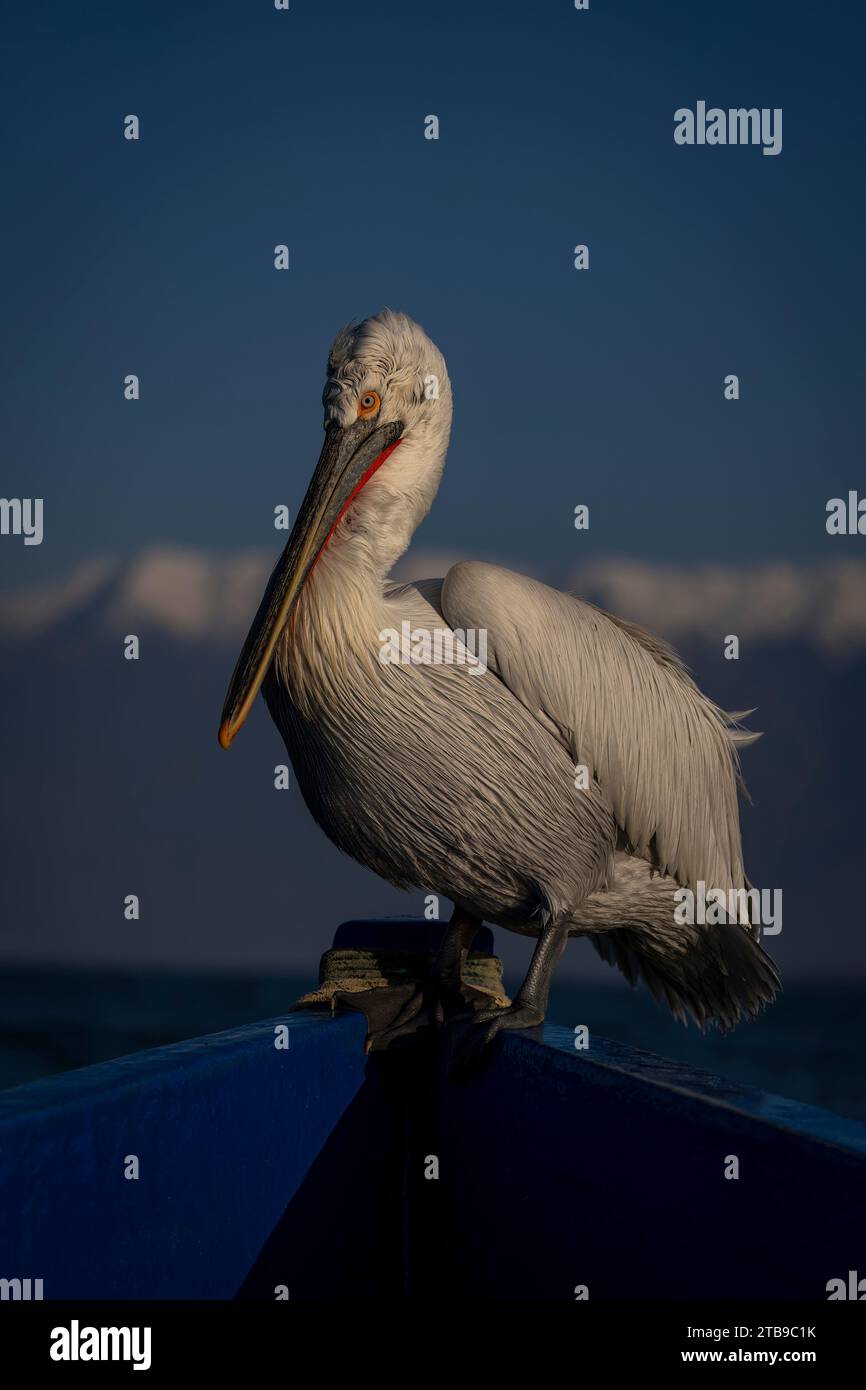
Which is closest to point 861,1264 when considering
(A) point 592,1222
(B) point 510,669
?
(A) point 592,1222

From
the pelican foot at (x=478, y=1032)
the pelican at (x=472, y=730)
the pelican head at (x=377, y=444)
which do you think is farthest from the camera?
the pelican head at (x=377, y=444)

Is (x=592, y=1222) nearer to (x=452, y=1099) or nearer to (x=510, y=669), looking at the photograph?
(x=452, y=1099)

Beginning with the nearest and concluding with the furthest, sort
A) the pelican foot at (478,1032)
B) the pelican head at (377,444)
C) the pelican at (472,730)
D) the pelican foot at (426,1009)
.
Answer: the pelican foot at (478,1032) → the pelican foot at (426,1009) → the pelican at (472,730) → the pelican head at (377,444)

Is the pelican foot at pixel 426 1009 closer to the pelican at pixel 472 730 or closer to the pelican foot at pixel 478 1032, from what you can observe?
the pelican at pixel 472 730

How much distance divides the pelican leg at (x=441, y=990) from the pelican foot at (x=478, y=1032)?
0.17 meters

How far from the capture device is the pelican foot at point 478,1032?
2506 millimetres

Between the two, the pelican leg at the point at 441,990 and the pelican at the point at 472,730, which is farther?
the pelican at the point at 472,730

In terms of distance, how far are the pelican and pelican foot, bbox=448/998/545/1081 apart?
12 mm

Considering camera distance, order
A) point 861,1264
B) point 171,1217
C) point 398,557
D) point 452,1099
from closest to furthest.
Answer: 1. point 861,1264
2. point 171,1217
3. point 452,1099
4. point 398,557

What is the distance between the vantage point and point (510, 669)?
302 centimetres

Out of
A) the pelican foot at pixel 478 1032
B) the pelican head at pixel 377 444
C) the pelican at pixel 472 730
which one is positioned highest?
the pelican head at pixel 377 444

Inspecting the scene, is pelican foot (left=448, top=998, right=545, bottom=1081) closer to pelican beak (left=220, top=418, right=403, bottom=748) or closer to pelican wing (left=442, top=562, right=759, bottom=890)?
pelican wing (left=442, top=562, right=759, bottom=890)

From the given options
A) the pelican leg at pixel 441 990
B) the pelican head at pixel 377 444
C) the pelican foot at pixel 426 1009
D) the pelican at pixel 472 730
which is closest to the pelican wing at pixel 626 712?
the pelican at pixel 472 730
